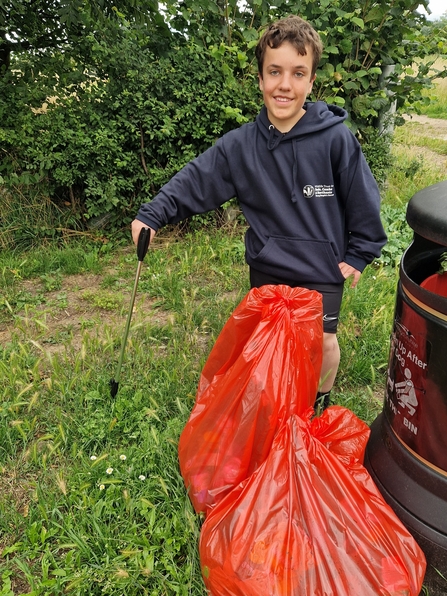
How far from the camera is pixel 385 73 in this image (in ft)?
16.0

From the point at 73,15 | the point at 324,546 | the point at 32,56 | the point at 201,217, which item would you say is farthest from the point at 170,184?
the point at 32,56

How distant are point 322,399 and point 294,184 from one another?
39.5 inches

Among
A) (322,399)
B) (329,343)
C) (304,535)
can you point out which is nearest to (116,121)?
(329,343)

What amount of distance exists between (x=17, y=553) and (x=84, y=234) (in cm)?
294

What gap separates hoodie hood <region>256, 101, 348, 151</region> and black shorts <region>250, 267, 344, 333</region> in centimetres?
55

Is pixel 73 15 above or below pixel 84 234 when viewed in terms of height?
above

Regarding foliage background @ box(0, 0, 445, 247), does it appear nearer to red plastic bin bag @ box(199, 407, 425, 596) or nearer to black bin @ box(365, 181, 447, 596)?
black bin @ box(365, 181, 447, 596)

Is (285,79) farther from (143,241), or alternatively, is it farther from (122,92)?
(122,92)

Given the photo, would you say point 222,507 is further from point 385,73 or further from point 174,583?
point 385,73

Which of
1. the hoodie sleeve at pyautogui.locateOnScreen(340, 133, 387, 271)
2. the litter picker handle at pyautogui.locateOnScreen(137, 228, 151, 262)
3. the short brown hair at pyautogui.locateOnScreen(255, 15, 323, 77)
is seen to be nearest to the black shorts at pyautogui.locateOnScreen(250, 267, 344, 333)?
the hoodie sleeve at pyautogui.locateOnScreen(340, 133, 387, 271)

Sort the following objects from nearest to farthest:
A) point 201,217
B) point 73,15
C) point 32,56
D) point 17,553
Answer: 1. point 17,553
2. point 73,15
3. point 32,56
4. point 201,217

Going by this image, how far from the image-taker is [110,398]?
254 cm

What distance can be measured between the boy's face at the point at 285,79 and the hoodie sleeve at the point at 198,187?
12.5 inches

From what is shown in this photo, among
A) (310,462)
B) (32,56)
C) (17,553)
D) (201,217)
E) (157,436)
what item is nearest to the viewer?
(310,462)
